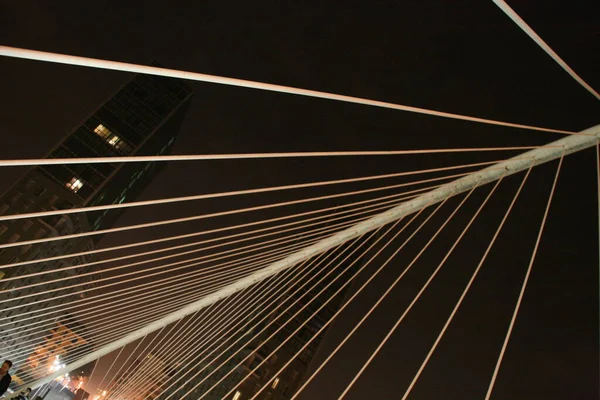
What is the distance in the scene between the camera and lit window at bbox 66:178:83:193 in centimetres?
4322

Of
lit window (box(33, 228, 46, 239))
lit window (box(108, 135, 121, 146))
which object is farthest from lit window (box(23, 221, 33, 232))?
lit window (box(108, 135, 121, 146))

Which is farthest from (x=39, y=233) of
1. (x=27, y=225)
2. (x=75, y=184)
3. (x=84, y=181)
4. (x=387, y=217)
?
(x=387, y=217)

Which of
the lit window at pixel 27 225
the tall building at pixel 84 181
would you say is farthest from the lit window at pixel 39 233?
the lit window at pixel 27 225

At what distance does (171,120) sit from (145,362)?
2533 inches

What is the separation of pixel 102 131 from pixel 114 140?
69.3 inches

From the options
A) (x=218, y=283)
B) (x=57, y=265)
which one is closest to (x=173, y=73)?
(x=218, y=283)

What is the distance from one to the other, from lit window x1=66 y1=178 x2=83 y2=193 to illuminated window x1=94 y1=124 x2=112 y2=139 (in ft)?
30.3

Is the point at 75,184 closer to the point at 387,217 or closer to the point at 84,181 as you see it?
the point at 84,181

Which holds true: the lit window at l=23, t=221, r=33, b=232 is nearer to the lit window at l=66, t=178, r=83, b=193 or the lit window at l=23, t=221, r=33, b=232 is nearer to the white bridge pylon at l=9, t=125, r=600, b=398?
the lit window at l=66, t=178, r=83, b=193

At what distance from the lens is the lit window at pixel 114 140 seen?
52625 mm

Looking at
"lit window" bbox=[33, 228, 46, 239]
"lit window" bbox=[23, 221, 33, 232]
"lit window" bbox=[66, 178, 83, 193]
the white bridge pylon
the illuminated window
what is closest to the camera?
the white bridge pylon

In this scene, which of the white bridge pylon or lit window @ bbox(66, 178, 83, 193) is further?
lit window @ bbox(66, 178, 83, 193)

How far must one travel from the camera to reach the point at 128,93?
58906 mm

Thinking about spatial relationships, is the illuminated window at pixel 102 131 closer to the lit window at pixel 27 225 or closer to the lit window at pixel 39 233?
the lit window at pixel 27 225
